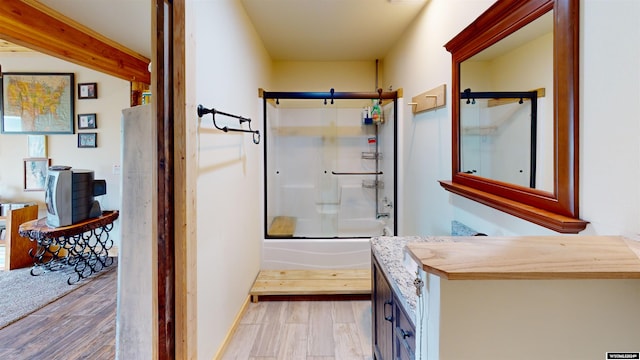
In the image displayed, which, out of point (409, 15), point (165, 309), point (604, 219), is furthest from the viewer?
point (409, 15)

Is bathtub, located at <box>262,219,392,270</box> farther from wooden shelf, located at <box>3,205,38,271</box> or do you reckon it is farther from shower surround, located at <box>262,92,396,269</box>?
wooden shelf, located at <box>3,205,38,271</box>

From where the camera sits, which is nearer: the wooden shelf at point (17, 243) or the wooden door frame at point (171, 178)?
the wooden door frame at point (171, 178)

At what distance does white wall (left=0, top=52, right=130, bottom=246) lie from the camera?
148 inches

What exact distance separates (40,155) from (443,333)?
200 inches

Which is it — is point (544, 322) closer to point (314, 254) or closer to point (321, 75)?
point (314, 254)

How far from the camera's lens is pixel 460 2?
71.6 inches

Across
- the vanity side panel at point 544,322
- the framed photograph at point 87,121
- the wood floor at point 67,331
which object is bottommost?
the wood floor at point 67,331

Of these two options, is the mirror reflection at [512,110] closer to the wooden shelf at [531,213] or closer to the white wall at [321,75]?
the wooden shelf at [531,213]

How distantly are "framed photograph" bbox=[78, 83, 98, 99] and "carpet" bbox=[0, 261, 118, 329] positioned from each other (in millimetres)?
2170

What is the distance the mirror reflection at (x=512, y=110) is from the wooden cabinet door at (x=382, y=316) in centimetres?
77

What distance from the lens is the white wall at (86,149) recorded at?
12.3 ft

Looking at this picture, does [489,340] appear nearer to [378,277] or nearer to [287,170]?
[378,277]

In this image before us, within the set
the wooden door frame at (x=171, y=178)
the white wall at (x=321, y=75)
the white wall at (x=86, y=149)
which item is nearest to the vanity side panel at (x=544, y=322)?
the wooden door frame at (x=171, y=178)

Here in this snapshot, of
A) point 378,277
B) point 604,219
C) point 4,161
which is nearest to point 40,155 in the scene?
point 4,161
